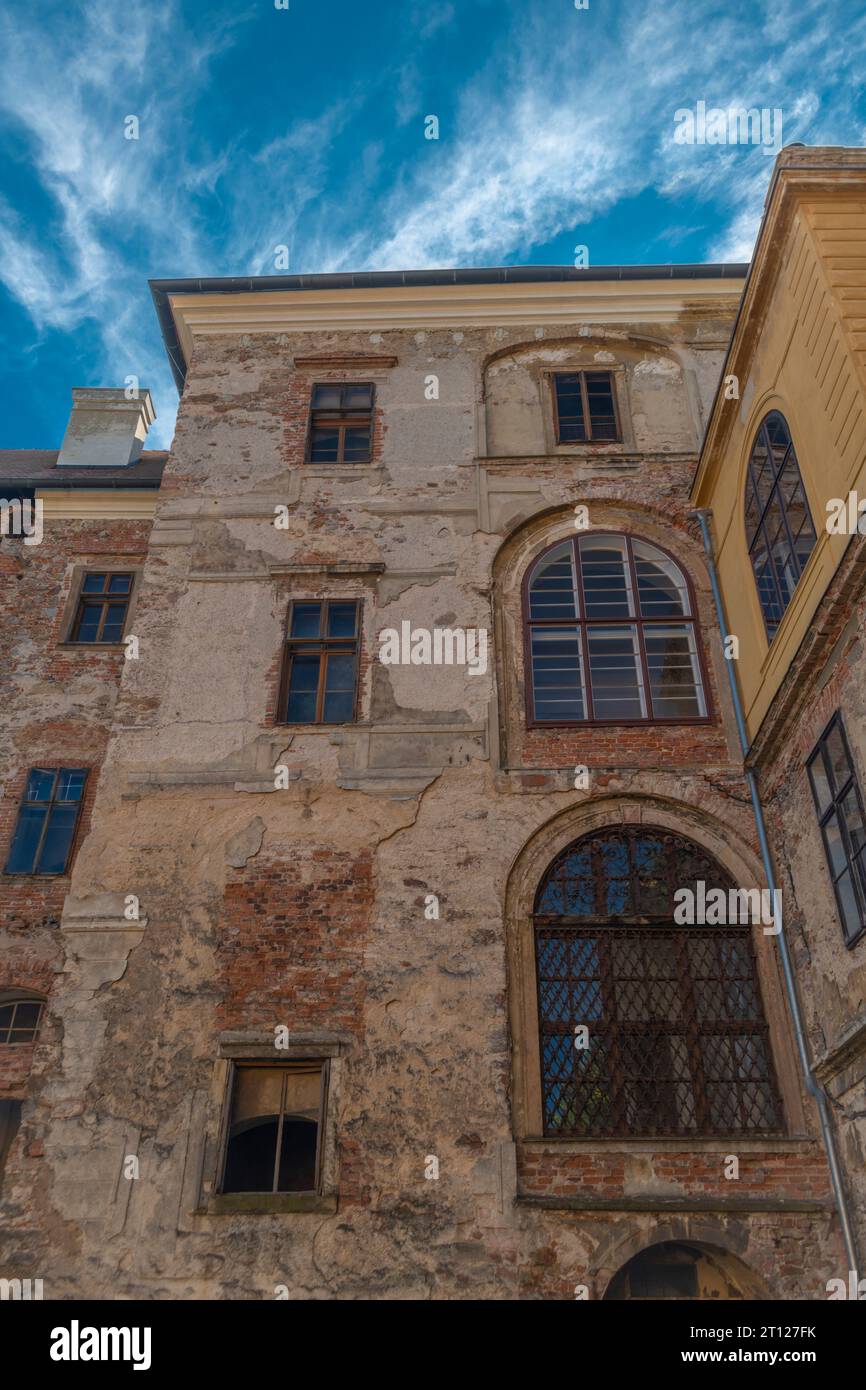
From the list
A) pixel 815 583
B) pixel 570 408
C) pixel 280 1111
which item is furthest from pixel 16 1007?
pixel 570 408

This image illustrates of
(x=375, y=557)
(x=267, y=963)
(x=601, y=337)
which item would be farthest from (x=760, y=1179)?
(x=601, y=337)

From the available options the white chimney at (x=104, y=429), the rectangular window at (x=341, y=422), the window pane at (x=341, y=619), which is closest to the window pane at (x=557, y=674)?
the window pane at (x=341, y=619)

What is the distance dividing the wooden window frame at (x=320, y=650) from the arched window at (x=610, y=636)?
1975 mm

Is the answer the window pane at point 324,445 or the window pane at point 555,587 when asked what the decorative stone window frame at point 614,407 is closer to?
the window pane at point 555,587

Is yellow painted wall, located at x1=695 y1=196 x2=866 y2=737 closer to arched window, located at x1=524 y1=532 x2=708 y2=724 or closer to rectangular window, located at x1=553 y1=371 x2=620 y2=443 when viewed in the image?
arched window, located at x1=524 y1=532 x2=708 y2=724

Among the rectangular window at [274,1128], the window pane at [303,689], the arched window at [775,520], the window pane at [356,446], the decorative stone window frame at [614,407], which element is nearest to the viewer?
the rectangular window at [274,1128]

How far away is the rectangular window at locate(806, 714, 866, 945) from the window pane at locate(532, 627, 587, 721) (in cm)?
306

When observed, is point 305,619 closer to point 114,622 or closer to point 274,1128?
point 114,622

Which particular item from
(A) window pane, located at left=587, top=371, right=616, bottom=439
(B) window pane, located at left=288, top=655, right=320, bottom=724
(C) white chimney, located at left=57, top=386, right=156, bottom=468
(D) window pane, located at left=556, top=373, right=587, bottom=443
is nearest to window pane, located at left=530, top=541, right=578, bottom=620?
(D) window pane, located at left=556, top=373, right=587, bottom=443

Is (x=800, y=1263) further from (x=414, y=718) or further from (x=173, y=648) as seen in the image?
(x=173, y=648)

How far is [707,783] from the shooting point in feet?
35.7

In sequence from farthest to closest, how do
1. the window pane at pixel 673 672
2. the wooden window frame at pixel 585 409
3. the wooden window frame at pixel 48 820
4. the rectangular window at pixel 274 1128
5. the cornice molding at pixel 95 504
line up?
the cornice molding at pixel 95 504, the wooden window frame at pixel 585 409, the wooden window frame at pixel 48 820, the window pane at pixel 673 672, the rectangular window at pixel 274 1128

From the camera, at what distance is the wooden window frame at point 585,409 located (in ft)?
45.2

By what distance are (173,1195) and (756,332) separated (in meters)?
9.74
